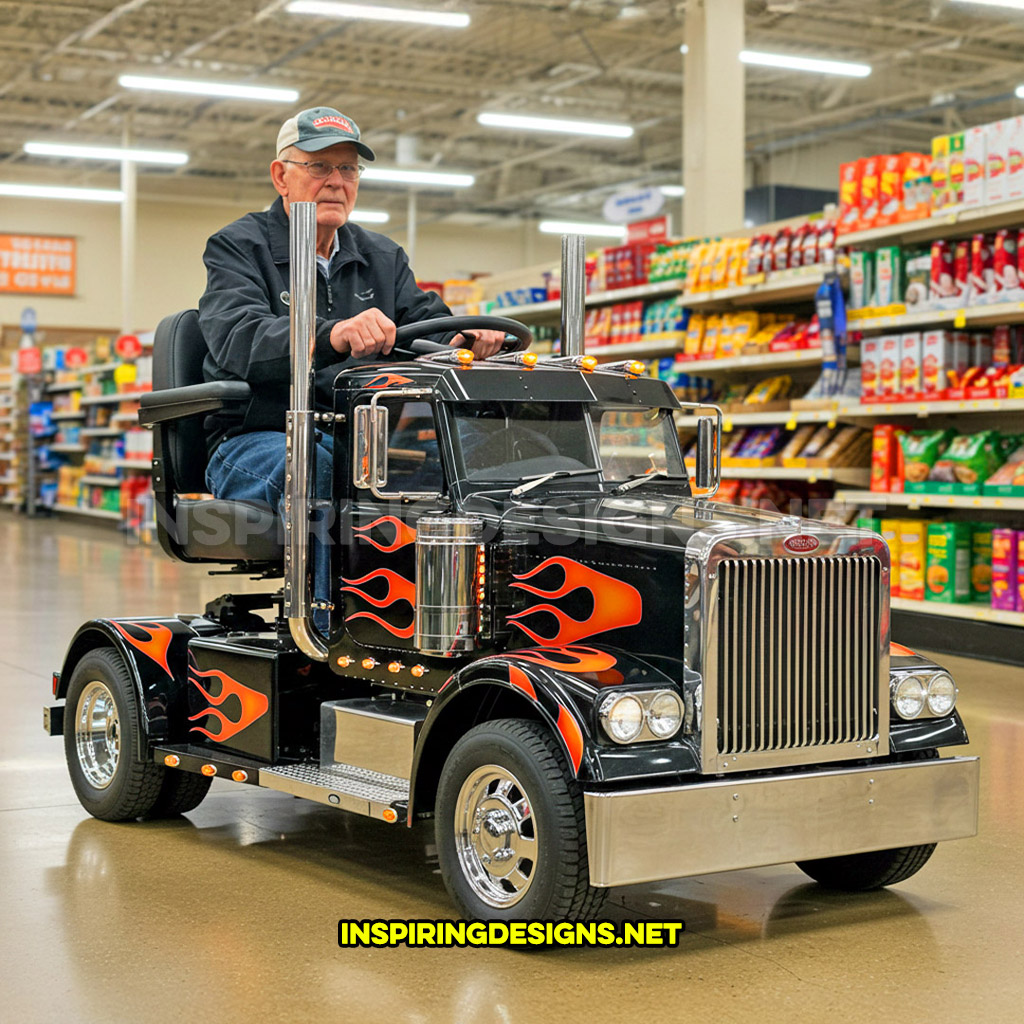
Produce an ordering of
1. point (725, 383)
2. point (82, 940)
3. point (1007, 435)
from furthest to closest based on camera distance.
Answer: point (725, 383) → point (1007, 435) → point (82, 940)

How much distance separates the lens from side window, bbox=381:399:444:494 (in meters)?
3.61

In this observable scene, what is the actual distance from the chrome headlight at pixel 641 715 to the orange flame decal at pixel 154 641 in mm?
1756

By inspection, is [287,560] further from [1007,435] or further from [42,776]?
[1007,435]

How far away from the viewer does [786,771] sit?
3.20m

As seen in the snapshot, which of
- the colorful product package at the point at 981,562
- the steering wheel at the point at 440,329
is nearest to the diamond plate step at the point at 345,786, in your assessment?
the steering wheel at the point at 440,329

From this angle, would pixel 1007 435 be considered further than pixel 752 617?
Yes

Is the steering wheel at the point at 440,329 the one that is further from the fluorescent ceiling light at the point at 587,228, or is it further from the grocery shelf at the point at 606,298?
the fluorescent ceiling light at the point at 587,228

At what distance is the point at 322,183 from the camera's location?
4.22 meters

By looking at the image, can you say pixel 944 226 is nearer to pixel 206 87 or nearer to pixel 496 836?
pixel 496 836

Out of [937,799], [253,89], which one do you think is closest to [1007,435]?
[937,799]

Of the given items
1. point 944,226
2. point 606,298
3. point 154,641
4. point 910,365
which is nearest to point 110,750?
point 154,641

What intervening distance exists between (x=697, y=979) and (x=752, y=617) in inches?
29.6

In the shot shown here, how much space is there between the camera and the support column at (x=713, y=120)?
1107cm

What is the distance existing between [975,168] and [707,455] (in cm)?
409
